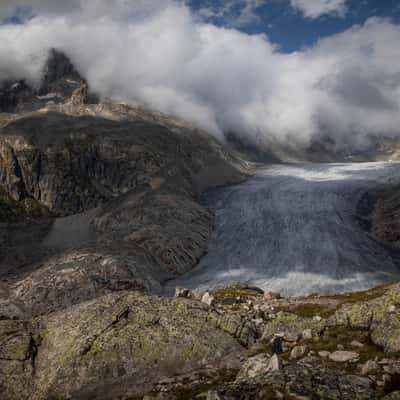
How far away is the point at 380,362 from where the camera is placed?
1509 centimetres

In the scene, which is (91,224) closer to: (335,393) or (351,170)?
(351,170)

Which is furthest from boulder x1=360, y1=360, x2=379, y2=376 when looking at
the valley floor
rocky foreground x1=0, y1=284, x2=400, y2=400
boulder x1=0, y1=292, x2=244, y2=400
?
the valley floor

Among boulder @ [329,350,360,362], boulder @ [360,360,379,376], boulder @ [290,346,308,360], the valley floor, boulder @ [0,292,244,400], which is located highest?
boulder @ [360,360,379,376]

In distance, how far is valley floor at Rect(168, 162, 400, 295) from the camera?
4028 inches

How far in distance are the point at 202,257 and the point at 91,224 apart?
199 ft

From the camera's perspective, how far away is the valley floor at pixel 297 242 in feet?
336

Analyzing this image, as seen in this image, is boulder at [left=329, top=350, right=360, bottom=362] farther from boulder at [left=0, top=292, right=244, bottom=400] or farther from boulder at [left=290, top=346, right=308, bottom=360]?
boulder at [left=0, top=292, right=244, bottom=400]

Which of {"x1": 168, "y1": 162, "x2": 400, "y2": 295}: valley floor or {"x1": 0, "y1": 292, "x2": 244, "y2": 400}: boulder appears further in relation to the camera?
{"x1": 168, "y1": 162, "x2": 400, "y2": 295}: valley floor

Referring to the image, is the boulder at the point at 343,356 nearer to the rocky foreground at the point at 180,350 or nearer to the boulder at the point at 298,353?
the rocky foreground at the point at 180,350

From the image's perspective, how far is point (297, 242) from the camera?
121 meters

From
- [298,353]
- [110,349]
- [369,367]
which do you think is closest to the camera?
[369,367]

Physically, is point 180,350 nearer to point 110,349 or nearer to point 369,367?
point 110,349

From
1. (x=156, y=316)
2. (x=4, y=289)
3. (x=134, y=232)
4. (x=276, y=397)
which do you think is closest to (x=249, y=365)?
(x=276, y=397)

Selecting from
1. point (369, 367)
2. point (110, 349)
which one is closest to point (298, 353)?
point (369, 367)
